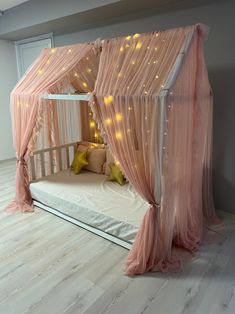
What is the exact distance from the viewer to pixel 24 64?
17.7 ft

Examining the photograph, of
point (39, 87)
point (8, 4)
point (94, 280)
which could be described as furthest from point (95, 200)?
point (8, 4)

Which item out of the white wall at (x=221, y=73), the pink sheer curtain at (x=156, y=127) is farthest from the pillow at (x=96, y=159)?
the white wall at (x=221, y=73)

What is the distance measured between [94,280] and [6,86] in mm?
4743

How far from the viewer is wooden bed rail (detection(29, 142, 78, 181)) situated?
3.55 m

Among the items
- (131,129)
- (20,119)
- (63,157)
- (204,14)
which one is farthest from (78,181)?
(204,14)

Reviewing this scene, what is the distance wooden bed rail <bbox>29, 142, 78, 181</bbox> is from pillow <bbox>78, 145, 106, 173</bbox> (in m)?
0.42

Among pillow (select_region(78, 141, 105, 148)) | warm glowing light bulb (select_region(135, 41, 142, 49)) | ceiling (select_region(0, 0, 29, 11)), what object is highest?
ceiling (select_region(0, 0, 29, 11))

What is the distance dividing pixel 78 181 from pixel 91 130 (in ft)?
3.21

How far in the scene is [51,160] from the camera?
12.4 feet

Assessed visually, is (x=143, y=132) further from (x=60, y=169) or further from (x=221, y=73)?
(x=60, y=169)

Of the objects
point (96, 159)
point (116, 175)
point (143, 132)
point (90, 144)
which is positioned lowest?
point (116, 175)

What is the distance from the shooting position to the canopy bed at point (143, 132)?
2033mm

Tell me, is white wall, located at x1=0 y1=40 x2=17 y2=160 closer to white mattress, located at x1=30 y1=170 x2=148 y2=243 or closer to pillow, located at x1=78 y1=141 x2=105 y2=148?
pillow, located at x1=78 y1=141 x2=105 y2=148

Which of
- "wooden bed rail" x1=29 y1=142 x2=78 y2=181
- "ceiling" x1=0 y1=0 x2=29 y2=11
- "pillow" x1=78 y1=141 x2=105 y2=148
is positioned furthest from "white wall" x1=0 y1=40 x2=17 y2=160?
"pillow" x1=78 y1=141 x2=105 y2=148
